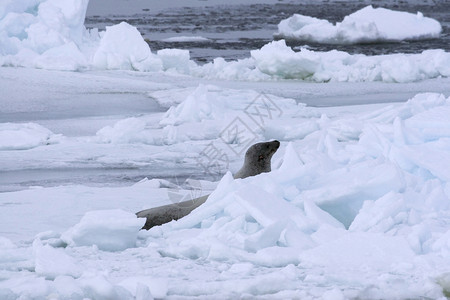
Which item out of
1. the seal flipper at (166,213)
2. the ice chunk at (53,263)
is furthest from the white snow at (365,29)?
the ice chunk at (53,263)

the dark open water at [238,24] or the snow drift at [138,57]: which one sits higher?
the snow drift at [138,57]

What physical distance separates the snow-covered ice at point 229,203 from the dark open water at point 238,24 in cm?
731

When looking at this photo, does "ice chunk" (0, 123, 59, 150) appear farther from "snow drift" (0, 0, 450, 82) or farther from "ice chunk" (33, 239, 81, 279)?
"snow drift" (0, 0, 450, 82)

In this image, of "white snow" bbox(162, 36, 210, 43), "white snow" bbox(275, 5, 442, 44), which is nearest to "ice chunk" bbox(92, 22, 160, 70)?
"white snow" bbox(162, 36, 210, 43)

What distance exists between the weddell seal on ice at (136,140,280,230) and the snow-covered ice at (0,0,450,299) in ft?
0.99

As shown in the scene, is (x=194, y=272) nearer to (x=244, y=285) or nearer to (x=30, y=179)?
(x=244, y=285)

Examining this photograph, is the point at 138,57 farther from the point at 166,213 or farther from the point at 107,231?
the point at 107,231

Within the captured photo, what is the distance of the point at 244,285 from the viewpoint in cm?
345

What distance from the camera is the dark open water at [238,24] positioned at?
17.9 meters

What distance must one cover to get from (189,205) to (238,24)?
19.8 m

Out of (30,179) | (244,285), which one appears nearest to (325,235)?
(244,285)

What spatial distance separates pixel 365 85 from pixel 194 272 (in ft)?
28.5

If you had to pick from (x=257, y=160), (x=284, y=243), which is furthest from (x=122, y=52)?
(x=284, y=243)

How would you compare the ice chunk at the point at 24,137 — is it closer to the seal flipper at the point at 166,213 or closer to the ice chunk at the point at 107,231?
the seal flipper at the point at 166,213
